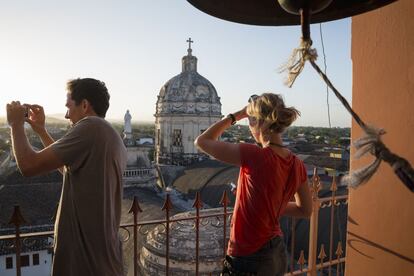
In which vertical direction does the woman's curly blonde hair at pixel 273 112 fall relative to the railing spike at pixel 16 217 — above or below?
above

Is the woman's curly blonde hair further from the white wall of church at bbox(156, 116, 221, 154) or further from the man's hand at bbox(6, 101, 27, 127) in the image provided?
the white wall of church at bbox(156, 116, 221, 154)

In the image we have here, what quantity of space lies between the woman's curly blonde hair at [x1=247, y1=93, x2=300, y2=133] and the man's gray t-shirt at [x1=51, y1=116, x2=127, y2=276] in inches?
32.4

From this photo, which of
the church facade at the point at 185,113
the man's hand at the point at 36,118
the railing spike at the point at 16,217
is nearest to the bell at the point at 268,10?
the man's hand at the point at 36,118

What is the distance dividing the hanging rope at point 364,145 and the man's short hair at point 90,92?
1.24 m

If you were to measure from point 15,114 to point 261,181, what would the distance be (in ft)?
4.56

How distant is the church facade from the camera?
30500 mm

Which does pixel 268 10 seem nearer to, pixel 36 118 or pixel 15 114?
pixel 15 114

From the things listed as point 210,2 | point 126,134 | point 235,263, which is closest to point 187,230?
point 235,263

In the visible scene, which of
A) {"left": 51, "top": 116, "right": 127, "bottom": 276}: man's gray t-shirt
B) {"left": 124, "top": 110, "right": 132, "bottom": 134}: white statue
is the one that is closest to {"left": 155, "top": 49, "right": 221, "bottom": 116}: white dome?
{"left": 124, "top": 110, "right": 132, "bottom": 134}: white statue

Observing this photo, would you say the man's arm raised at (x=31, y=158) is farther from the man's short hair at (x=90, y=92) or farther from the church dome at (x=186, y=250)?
the church dome at (x=186, y=250)

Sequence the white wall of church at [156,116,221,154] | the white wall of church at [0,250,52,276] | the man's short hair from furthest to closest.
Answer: the white wall of church at [156,116,221,154], the white wall of church at [0,250,52,276], the man's short hair

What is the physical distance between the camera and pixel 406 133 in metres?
1.83

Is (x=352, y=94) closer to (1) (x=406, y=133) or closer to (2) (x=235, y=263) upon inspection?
(1) (x=406, y=133)

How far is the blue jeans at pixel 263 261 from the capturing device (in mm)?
1947
